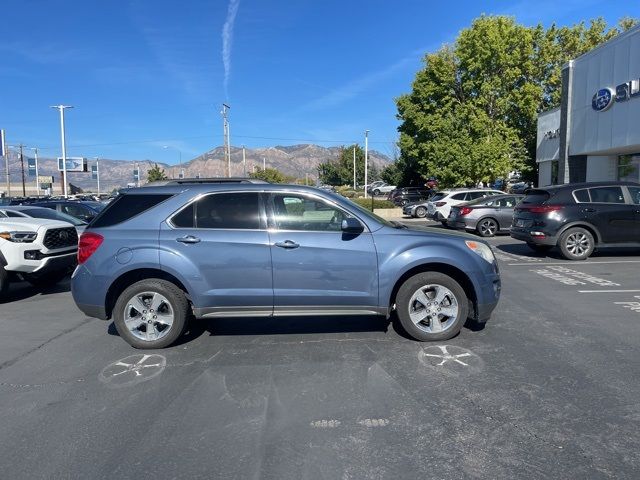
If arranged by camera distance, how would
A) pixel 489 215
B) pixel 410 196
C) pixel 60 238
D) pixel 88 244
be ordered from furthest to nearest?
pixel 410 196 < pixel 489 215 < pixel 60 238 < pixel 88 244

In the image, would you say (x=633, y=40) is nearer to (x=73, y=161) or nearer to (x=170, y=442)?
(x=170, y=442)

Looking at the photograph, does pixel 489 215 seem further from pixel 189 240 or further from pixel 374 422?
pixel 374 422

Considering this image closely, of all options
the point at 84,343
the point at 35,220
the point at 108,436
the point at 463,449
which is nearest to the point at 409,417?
the point at 463,449

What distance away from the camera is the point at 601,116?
1936cm

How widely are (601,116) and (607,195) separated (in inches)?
393

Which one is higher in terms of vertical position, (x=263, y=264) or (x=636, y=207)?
(x=636, y=207)

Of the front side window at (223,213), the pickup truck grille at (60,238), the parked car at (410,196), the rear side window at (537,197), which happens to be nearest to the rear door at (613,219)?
the rear side window at (537,197)

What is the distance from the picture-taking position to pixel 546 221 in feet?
36.7

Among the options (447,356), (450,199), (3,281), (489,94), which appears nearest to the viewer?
(447,356)

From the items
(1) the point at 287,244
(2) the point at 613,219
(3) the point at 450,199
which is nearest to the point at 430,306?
(1) the point at 287,244

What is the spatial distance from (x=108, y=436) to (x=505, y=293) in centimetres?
Result: 631

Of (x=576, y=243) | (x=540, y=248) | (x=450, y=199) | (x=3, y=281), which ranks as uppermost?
(x=450, y=199)

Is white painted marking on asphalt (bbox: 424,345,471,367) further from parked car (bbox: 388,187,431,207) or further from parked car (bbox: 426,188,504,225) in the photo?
parked car (bbox: 388,187,431,207)

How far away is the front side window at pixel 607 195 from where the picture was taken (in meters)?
11.2
